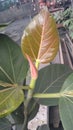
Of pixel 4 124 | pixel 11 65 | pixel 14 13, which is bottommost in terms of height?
pixel 14 13

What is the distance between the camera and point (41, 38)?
0.36m

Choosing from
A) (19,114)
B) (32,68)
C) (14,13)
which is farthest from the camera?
(14,13)

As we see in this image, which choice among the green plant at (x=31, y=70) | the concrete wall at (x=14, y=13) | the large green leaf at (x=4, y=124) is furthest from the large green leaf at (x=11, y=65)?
the concrete wall at (x=14, y=13)

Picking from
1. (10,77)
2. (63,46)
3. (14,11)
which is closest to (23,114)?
(10,77)

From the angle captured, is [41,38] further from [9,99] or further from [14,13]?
[14,13]

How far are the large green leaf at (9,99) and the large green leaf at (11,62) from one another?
5 cm

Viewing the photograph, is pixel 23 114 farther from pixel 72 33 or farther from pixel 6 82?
pixel 72 33

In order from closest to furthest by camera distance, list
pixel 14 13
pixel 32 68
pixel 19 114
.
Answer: pixel 32 68
pixel 19 114
pixel 14 13

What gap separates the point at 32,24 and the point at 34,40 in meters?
0.02

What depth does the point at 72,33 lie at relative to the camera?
4.21m

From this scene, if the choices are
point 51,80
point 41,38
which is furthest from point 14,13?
Answer: point 41,38

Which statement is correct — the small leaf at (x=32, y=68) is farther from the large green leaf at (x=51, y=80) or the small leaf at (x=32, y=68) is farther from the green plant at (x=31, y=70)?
the large green leaf at (x=51, y=80)

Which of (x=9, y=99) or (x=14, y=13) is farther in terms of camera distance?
(x=14, y=13)

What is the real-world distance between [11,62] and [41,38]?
0.29 feet
